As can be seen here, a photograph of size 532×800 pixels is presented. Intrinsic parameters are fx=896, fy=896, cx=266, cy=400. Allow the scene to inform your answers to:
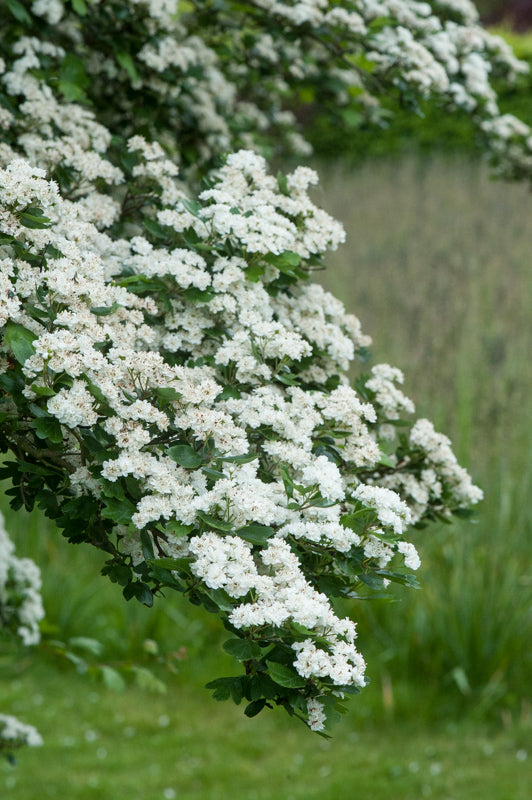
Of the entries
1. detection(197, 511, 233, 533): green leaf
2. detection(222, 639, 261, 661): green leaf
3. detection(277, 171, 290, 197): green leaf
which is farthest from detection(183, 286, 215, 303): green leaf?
detection(222, 639, 261, 661): green leaf

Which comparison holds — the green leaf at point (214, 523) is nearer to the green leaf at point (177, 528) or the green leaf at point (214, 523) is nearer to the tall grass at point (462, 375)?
the green leaf at point (177, 528)

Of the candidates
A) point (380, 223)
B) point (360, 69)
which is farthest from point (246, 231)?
point (380, 223)

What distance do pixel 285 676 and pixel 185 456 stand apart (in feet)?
1.50

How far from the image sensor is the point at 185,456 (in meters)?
1.75

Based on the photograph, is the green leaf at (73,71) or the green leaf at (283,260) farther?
the green leaf at (73,71)

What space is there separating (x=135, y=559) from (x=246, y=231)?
0.82 m

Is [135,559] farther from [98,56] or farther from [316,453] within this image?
[98,56]

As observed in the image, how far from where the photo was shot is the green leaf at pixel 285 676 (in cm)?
154

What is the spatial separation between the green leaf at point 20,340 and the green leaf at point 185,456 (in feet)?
1.07

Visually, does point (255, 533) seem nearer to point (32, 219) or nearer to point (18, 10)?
point (32, 219)

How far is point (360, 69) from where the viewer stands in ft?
10.4

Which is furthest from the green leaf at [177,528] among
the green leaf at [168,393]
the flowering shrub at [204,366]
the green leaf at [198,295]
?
the green leaf at [198,295]

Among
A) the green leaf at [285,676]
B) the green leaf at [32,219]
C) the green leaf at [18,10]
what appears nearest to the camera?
the green leaf at [285,676]

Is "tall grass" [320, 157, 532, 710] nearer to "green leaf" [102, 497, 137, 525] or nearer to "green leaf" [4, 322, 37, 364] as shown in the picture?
"green leaf" [4, 322, 37, 364]
